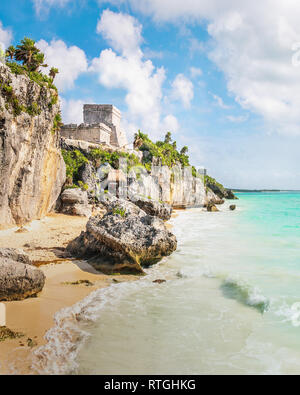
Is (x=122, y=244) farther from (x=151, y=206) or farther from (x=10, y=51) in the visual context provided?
(x=10, y=51)

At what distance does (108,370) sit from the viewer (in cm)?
345

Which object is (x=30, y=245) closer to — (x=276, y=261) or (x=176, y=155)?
(x=276, y=261)

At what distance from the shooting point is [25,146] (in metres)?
12.0

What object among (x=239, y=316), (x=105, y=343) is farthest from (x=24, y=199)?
(x=239, y=316)

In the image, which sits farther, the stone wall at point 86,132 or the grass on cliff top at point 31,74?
the stone wall at point 86,132

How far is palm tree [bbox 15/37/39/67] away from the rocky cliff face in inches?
108

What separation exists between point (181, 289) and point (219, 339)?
6.96 feet

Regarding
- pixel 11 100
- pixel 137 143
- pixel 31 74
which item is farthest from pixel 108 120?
pixel 11 100

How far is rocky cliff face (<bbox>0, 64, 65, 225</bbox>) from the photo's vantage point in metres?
10.5

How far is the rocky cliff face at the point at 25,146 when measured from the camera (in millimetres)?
10461

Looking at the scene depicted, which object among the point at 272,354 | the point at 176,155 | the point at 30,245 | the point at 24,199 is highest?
the point at 176,155

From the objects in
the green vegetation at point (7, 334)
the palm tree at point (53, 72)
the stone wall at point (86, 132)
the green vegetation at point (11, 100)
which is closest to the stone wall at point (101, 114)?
the stone wall at point (86, 132)

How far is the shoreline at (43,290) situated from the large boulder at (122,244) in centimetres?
38

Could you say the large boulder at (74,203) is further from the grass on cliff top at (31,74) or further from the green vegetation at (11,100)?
the green vegetation at (11,100)
